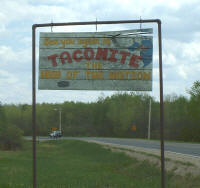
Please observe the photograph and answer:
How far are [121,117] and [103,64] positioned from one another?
8101cm

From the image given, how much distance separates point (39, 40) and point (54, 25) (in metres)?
0.54

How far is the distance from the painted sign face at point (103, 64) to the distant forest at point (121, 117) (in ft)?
138

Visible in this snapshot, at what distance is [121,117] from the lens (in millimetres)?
90375

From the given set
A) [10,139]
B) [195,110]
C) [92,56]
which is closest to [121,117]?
[195,110]

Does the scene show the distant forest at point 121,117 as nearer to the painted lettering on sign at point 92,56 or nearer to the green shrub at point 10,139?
the green shrub at point 10,139

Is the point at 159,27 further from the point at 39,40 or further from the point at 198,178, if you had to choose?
the point at 198,178

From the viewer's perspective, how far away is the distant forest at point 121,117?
6475 centimetres

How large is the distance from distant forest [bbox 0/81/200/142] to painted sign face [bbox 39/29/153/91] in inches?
1661

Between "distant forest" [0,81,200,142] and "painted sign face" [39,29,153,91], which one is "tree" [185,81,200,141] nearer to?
"distant forest" [0,81,200,142]

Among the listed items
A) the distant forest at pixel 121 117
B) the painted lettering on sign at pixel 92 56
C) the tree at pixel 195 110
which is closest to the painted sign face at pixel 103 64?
the painted lettering on sign at pixel 92 56

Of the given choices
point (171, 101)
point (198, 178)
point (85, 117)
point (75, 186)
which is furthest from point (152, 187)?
point (85, 117)

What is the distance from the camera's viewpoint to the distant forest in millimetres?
64750

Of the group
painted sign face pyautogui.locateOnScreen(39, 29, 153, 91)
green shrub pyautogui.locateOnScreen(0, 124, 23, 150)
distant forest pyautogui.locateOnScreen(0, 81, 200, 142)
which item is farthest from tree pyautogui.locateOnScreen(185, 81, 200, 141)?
painted sign face pyautogui.locateOnScreen(39, 29, 153, 91)

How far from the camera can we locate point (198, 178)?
47.9 feet
